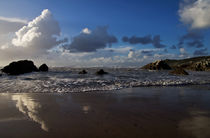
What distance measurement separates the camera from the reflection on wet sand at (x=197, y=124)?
321 cm

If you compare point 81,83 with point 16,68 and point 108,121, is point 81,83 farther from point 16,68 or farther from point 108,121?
point 16,68

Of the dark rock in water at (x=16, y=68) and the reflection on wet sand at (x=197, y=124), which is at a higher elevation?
the dark rock in water at (x=16, y=68)

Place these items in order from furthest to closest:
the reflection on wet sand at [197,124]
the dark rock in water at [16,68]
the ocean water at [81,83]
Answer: the dark rock in water at [16,68]
the ocean water at [81,83]
the reflection on wet sand at [197,124]

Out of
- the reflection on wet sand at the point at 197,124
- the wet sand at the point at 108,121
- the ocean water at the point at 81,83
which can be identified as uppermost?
the ocean water at the point at 81,83

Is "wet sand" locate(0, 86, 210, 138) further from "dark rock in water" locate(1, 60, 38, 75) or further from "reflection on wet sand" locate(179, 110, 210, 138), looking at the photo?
"dark rock in water" locate(1, 60, 38, 75)

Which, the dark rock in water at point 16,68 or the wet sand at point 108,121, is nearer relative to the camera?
the wet sand at point 108,121

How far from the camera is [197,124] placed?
12.2ft

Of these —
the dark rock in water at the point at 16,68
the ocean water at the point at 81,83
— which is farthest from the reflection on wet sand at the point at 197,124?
the dark rock in water at the point at 16,68

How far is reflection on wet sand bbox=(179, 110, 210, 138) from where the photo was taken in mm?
3207

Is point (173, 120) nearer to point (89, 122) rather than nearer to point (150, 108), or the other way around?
point (150, 108)

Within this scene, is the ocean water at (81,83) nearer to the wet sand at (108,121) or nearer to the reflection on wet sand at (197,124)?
the wet sand at (108,121)

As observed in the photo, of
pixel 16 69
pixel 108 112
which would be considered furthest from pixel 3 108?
pixel 16 69

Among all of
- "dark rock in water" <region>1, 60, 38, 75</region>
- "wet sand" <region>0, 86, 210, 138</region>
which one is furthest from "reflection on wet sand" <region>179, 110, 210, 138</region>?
"dark rock in water" <region>1, 60, 38, 75</region>

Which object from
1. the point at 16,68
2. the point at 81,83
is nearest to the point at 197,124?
the point at 81,83
